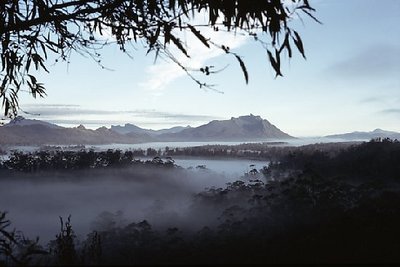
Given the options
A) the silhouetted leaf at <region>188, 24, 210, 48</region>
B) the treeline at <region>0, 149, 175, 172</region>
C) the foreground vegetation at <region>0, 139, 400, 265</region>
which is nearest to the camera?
the silhouetted leaf at <region>188, 24, 210, 48</region>

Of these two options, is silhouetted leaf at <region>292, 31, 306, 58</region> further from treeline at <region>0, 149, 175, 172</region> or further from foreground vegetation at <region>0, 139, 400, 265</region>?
treeline at <region>0, 149, 175, 172</region>

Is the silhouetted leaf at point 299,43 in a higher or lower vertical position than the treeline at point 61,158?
higher

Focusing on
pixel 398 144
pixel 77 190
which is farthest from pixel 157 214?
pixel 77 190

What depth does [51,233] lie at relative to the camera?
111625mm

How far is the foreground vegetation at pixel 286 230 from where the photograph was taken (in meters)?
6.01

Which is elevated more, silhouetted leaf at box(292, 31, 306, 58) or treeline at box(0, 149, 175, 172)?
silhouetted leaf at box(292, 31, 306, 58)

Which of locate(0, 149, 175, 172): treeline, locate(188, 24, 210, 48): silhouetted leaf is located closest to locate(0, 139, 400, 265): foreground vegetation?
locate(188, 24, 210, 48): silhouetted leaf

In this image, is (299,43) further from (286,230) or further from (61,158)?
(61,158)

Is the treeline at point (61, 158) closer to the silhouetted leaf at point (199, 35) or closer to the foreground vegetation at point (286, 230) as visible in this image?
the foreground vegetation at point (286, 230)

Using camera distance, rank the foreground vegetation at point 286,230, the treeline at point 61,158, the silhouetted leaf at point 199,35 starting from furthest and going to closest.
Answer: the treeline at point 61,158 → the foreground vegetation at point 286,230 → the silhouetted leaf at point 199,35

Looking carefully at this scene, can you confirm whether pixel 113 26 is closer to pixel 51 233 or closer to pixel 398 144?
pixel 398 144

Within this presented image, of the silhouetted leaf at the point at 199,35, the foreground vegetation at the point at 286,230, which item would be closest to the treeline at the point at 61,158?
the foreground vegetation at the point at 286,230

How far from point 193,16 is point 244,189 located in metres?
71.4

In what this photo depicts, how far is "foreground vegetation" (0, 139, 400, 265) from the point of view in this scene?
601cm
